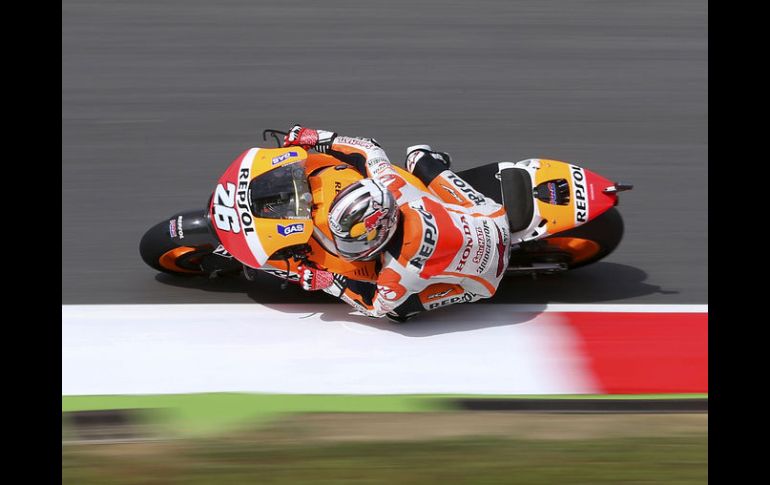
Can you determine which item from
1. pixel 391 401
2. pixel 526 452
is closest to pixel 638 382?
pixel 526 452

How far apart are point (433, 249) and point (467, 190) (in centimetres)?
61

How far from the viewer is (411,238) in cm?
560

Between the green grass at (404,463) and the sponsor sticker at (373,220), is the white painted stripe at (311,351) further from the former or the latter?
the sponsor sticker at (373,220)

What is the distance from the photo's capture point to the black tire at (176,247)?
245 inches

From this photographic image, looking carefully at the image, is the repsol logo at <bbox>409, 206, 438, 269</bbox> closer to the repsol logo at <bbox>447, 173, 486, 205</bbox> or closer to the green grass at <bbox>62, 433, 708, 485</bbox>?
the repsol logo at <bbox>447, 173, 486, 205</bbox>

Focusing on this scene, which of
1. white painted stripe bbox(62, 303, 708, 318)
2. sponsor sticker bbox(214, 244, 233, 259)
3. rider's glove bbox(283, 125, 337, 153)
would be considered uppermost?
rider's glove bbox(283, 125, 337, 153)

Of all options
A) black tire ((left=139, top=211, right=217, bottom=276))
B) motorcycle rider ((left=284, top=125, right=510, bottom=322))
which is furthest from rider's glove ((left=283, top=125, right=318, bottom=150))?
black tire ((left=139, top=211, right=217, bottom=276))

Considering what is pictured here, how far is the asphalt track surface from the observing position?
686cm

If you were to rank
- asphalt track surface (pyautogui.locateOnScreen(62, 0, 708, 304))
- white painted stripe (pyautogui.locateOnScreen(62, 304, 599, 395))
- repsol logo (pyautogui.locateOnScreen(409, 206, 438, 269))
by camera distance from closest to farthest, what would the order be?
1. white painted stripe (pyautogui.locateOnScreen(62, 304, 599, 395))
2. repsol logo (pyautogui.locateOnScreen(409, 206, 438, 269))
3. asphalt track surface (pyautogui.locateOnScreen(62, 0, 708, 304))

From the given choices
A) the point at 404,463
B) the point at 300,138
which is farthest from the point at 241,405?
the point at 300,138

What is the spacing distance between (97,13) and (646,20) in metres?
5.43

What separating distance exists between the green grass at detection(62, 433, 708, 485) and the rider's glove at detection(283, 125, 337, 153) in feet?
7.03

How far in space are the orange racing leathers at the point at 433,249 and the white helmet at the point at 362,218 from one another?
276 mm

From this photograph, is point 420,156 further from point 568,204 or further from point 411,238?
point 568,204
